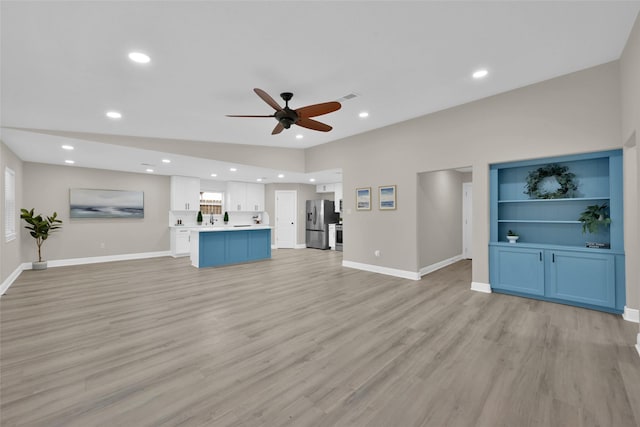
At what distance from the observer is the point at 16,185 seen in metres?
5.61

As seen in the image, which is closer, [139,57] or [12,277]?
[139,57]

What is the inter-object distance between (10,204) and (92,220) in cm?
173

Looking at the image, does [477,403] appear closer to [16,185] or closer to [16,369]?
[16,369]

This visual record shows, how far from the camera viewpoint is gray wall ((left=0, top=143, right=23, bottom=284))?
14.8ft

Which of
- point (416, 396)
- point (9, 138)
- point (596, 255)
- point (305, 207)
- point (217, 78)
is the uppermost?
point (217, 78)

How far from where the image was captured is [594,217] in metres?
3.45

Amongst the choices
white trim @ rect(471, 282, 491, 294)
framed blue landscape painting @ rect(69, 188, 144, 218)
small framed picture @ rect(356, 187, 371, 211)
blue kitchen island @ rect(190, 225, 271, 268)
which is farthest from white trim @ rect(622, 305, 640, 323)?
framed blue landscape painting @ rect(69, 188, 144, 218)

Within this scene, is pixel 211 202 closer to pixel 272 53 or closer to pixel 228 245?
pixel 228 245

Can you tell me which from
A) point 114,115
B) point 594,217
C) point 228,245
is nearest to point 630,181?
point 594,217

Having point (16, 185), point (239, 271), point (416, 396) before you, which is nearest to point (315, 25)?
point (416, 396)

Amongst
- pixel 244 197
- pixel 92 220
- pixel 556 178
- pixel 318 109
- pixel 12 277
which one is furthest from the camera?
pixel 244 197

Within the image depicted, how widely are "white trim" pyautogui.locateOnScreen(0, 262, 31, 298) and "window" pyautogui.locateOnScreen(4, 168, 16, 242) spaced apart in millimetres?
686

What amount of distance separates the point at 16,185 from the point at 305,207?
7084 mm

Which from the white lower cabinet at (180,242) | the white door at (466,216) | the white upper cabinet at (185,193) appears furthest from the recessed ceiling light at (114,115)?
the white door at (466,216)
